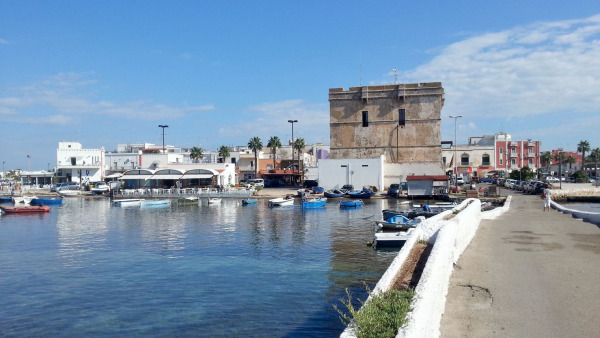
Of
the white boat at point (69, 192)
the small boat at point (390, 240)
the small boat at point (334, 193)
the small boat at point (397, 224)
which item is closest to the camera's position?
the small boat at point (390, 240)

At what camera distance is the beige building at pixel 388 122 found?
75625 mm

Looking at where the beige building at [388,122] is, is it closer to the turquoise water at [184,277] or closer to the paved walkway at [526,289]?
the turquoise water at [184,277]

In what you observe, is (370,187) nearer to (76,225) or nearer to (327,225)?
(327,225)

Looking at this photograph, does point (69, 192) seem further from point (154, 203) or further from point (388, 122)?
point (388, 122)

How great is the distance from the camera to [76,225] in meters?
42.0

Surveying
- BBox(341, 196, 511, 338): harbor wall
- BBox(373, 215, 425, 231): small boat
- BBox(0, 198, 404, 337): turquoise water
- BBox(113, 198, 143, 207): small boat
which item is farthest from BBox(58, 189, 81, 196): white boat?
BBox(341, 196, 511, 338): harbor wall

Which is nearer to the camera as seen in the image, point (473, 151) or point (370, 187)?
point (370, 187)

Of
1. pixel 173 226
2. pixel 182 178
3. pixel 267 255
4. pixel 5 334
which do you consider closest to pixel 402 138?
pixel 182 178

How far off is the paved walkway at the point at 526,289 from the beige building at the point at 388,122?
191ft

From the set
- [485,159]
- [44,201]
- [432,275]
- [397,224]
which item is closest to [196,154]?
[44,201]

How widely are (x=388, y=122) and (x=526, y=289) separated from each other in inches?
2634

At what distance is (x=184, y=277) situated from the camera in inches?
829

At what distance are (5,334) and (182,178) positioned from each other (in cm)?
6576

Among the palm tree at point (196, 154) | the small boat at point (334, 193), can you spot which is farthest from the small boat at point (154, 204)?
the palm tree at point (196, 154)
